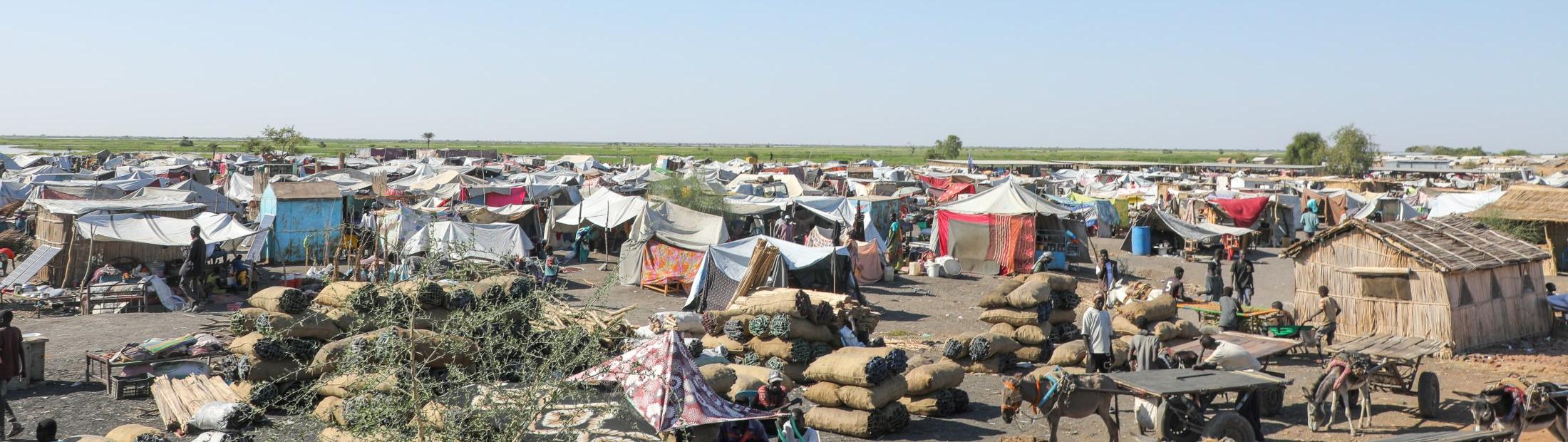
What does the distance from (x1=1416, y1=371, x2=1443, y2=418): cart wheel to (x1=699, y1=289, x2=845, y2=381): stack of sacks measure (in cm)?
623

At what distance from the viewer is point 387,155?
75.1 meters

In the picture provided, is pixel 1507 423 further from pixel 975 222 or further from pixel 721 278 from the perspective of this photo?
pixel 975 222

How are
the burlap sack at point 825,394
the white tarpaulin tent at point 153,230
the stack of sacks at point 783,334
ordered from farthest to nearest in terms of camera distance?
the white tarpaulin tent at point 153,230
the stack of sacks at point 783,334
the burlap sack at point 825,394

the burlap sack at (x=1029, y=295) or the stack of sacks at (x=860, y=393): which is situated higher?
the burlap sack at (x=1029, y=295)

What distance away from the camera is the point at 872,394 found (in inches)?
395

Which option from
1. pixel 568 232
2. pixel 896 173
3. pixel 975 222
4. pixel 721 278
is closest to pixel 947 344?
pixel 721 278

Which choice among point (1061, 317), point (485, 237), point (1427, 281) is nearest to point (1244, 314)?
point (1427, 281)

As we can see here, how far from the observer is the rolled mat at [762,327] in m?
12.5

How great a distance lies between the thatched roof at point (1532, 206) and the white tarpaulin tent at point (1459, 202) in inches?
255

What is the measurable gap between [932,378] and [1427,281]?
26.2 ft

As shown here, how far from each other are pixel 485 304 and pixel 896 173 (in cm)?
4606

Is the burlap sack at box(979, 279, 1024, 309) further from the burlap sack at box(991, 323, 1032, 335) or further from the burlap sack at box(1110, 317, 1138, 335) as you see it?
the burlap sack at box(1110, 317, 1138, 335)

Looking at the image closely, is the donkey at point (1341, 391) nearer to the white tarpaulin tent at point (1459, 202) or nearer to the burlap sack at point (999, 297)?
the burlap sack at point (999, 297)

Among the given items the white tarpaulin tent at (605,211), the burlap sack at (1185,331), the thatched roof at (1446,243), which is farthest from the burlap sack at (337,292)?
the thatched roof at (1446,243)
